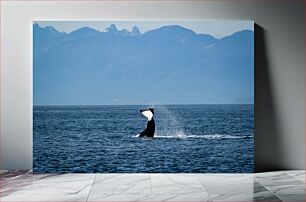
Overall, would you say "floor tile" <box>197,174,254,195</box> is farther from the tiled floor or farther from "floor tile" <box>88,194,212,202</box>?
"floor tile" <box>88,194,212,202</box>

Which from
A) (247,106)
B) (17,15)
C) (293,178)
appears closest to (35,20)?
(17,15)

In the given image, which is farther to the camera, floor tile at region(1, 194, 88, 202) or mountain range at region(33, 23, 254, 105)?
mountain range at region(33, 23, 254, 105)

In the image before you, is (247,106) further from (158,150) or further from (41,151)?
(41,151)

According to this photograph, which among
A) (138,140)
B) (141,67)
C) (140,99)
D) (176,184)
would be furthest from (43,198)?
(141,67)

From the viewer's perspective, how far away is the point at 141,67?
7172 mm

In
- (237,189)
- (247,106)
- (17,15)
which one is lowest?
(237,189)

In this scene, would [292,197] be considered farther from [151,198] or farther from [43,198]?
[43,198]

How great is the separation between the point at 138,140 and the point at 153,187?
1032 millimetres

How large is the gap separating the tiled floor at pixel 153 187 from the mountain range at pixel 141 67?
2.98 feet

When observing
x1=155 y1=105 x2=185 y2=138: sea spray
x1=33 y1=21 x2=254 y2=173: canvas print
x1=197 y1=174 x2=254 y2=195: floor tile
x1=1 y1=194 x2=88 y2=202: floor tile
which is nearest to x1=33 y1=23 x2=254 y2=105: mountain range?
x1=33 y1=21 x2=254 y2=173: canvas print

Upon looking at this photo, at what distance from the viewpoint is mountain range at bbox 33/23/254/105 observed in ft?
23.3

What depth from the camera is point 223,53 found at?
7215 millimetres

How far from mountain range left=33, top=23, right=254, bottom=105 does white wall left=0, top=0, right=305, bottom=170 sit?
0.16 m

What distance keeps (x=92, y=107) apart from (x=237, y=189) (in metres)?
2.03
